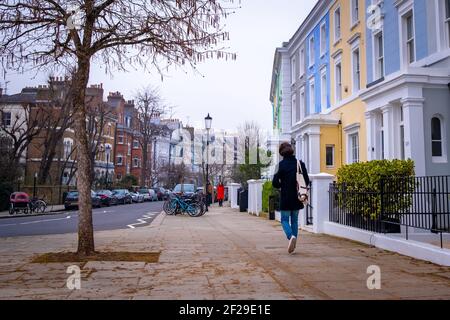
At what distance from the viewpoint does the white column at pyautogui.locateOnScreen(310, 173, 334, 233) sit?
12.4 m

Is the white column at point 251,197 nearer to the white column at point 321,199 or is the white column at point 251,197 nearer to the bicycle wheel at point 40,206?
the white column at point 321,199

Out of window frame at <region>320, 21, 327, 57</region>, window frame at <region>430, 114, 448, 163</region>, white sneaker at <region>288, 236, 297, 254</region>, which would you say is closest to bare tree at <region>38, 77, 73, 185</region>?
window frame at <region>320, 21, 327, 57</region>

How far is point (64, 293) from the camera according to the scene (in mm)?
5312

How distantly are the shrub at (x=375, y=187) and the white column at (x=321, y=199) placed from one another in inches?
35.9

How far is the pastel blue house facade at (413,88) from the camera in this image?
12977mm

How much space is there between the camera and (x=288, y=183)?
839 cm

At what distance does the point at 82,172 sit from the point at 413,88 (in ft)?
31.2

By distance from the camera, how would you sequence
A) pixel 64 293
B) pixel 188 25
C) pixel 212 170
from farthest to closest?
1. pixel 212 170
2. pixel 188 25
3. pixel 64 293

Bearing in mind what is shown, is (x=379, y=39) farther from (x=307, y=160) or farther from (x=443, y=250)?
(x=443, y=250)

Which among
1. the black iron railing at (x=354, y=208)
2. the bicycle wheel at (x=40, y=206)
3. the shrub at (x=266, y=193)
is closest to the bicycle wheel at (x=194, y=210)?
the shrub at (x=266, y=193)
